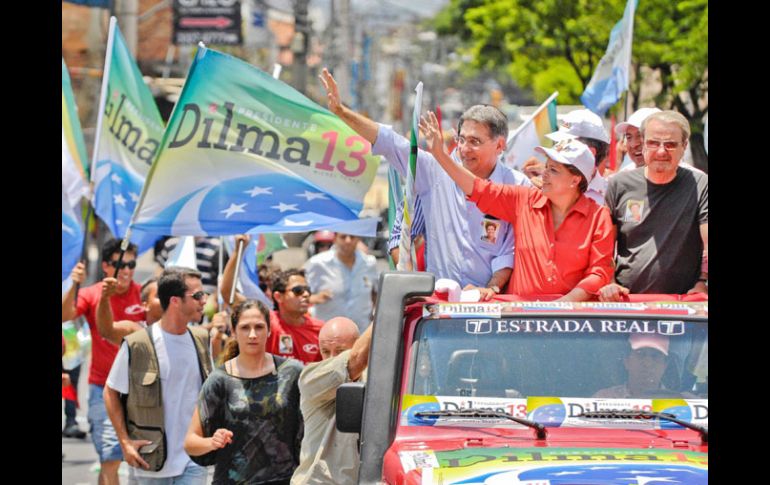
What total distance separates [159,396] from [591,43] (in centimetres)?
2202

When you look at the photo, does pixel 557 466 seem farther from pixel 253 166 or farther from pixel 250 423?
pixel 253 166

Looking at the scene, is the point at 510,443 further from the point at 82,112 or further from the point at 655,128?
the point at 82,112

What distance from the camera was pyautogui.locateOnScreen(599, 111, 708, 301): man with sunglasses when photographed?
6.20 meters

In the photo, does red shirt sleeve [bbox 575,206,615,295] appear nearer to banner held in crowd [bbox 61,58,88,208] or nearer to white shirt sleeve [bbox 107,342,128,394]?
white shirt sleeve [bbox 107,342,128,394]

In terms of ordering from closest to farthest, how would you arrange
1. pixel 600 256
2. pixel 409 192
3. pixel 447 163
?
pixel 600 256, pixel 409 192, pixel 447 163

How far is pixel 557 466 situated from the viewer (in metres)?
4.70

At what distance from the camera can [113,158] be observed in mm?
11328

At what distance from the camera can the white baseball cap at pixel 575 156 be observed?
6.06 meters

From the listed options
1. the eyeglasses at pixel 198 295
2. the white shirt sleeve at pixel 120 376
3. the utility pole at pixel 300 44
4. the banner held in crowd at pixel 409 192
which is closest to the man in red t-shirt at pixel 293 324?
the eyeglasses at pixel 198 295

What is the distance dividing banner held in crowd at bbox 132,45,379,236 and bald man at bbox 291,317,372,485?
9.43ft

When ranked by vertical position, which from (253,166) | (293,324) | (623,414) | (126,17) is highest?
(126,17)

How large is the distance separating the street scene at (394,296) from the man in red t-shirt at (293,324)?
20mm

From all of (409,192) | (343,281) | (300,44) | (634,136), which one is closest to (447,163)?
(409,192)

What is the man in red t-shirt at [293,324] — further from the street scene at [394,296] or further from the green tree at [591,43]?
the green tree at [591,43]
